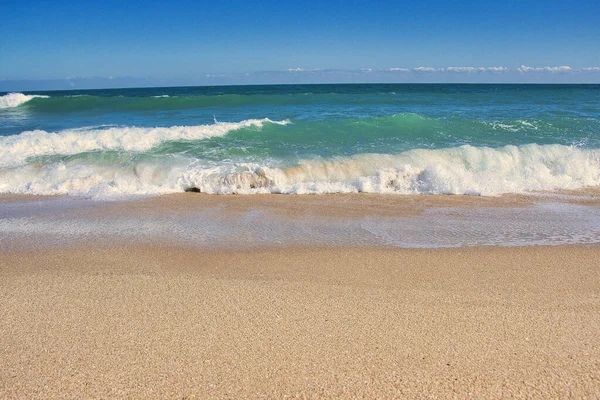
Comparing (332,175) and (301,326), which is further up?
(332,175)

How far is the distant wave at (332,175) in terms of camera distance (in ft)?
26.4

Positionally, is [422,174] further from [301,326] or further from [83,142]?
[83,142]

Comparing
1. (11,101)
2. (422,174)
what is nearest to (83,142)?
(422,174)

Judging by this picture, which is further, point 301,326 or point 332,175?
point 332,175

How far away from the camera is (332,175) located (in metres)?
9.15

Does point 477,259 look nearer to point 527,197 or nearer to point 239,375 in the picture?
point 239,375

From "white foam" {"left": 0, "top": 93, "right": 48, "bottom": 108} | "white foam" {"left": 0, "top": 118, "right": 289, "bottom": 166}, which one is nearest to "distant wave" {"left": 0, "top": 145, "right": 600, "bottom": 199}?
"white foam" {"left": 0, "top": 118, "right": 289, "bottom": 166}

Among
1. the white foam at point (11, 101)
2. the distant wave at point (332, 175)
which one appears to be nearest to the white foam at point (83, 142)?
the distant wave at point (332, 175)

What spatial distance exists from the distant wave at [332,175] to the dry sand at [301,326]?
11.1 feet

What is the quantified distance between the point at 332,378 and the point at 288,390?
0.89 ft

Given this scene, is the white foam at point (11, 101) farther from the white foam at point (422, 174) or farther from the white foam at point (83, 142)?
the white foam at point (422, 174)

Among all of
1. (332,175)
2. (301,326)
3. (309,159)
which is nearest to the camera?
(301,326)

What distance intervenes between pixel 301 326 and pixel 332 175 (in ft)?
20.3

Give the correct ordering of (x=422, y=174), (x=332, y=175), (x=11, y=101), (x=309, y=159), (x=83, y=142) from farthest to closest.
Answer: (x=11, y=101), (x=83, y=142), (x=309, y=159), (x=332, y=175), (x=422, y=174)
